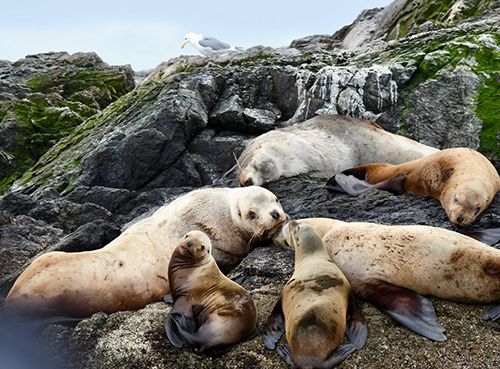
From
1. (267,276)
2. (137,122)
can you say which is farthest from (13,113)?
(267,276)

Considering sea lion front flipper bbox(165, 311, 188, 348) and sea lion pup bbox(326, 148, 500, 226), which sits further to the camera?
sea lion pup bbox(326, 148, 500, 226)

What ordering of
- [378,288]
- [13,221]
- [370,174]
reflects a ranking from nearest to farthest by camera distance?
[378,288] < [13,221] < [370,174]

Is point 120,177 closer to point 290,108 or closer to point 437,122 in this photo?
point 290,108

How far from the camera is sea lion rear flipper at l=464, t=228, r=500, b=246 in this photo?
13.9 feet

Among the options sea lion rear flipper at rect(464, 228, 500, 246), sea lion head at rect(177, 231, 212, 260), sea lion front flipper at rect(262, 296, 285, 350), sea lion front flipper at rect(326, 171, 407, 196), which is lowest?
sea lion front flipper at rect(262, 296, 285, 350)

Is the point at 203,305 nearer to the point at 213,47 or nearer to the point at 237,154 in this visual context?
the point at 237,154

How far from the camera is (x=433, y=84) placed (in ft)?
29.9

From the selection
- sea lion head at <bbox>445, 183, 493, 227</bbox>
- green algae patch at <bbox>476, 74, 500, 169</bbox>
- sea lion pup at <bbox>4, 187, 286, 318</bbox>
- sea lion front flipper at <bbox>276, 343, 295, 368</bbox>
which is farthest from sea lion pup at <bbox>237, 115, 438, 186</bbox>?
sea lion front flipper at <bbox>276, 343, 295, 368</bbox>

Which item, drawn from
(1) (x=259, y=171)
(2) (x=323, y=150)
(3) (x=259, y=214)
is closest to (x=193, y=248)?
(3) (x=259, y=214)

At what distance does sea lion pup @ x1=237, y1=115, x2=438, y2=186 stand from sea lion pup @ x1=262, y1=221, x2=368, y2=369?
3226 millimetres

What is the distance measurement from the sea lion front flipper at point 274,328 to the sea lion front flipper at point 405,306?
0.73 metres

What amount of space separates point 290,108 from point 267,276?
20.6 feet

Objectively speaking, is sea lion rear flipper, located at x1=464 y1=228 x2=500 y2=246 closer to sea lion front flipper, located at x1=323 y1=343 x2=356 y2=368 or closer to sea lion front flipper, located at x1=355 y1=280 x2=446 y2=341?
sea lion front flipper, located at x1=355 y1=280 x2=446 y2=341

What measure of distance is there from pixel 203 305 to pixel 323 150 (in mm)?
4554
